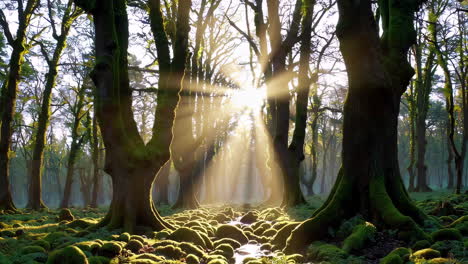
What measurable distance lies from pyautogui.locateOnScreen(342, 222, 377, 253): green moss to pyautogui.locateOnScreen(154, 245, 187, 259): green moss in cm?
316

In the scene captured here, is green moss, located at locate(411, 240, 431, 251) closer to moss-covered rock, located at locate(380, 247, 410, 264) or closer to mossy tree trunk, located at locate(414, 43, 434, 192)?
moss-covered rock, located at locate(380, 247, 410, 264)

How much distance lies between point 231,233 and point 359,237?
14.2 ft

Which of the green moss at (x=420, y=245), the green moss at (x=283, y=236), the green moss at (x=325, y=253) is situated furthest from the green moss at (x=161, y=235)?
the green moss at (x=420, y=245)

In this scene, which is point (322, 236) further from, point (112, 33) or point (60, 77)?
point (60, 77)

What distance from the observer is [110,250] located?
673 centimetres

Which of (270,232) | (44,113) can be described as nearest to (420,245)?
(270,232)

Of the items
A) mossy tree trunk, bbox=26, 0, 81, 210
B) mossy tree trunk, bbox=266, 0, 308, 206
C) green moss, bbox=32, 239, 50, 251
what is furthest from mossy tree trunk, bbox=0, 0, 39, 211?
mossy tree trunk, bbox=266, 0, 308, 206

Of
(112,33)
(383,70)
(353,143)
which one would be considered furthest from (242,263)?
(112,33)

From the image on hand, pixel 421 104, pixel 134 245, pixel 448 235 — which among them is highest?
pixel 421 104

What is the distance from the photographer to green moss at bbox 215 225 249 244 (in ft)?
34.8

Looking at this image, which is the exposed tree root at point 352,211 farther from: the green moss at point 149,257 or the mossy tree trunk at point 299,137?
the mossy tree trunk at point 299,137

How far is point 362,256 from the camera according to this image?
273 inches

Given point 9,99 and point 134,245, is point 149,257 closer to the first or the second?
point 134,245

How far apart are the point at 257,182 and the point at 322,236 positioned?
86.8 meters
